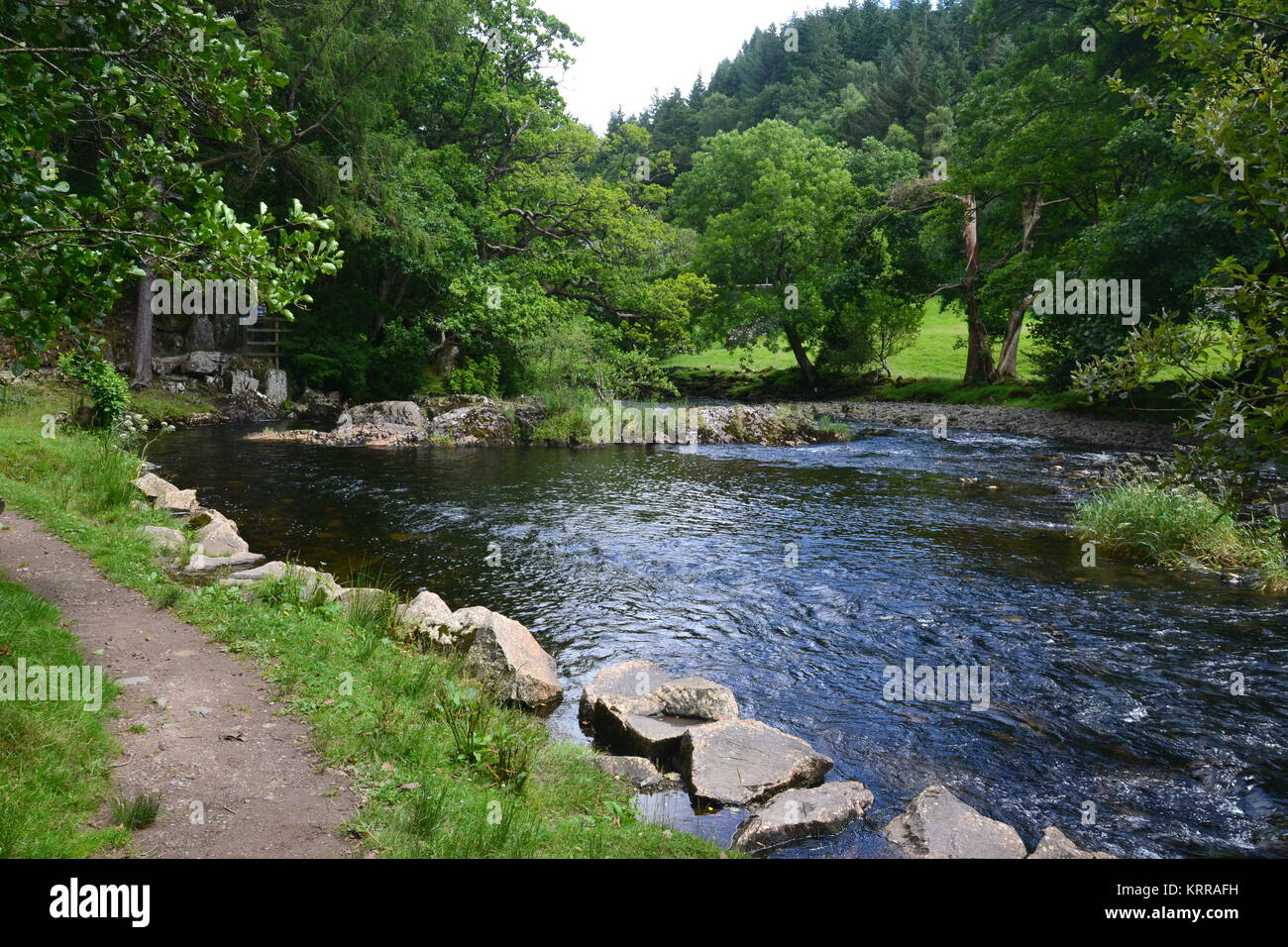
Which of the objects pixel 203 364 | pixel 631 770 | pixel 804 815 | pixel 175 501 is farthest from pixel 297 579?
pixel 203 364

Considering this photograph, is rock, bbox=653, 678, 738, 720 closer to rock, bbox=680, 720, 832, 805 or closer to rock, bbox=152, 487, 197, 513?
rock, bbox=680, 720, 832, 805

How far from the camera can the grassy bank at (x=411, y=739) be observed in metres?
4.41

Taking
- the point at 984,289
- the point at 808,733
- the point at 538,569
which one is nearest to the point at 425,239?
the point at 538,569

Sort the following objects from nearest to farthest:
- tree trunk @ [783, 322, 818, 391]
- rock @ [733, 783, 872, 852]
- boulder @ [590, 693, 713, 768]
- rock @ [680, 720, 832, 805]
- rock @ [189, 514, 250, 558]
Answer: rock @ [733, 783, 872, 852] → rock @ [680, 720, 832, 805] → boulder @ [590, 693, 713, 768] → rock @ [189, 514, 250, 558] → tree trunk @ [783, 322, 818, 391]

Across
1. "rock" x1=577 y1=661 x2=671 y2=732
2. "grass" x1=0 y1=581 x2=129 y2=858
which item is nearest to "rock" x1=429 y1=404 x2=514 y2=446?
"rock" x1=577 y1=661 x2=671 y2=732

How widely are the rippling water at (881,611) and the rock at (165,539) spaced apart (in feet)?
5.05

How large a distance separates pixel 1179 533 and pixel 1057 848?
9.76 metres

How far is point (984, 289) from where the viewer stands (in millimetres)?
34219

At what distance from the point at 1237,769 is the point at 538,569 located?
352 inches

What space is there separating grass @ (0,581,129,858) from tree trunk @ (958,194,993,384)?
4038 cm

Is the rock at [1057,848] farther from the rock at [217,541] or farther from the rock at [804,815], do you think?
the rock at [217,541]

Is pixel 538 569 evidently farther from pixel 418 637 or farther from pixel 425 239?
pixel 425 239

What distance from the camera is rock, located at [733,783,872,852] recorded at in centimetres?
530

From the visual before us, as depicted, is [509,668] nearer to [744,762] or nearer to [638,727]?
[638,727]
